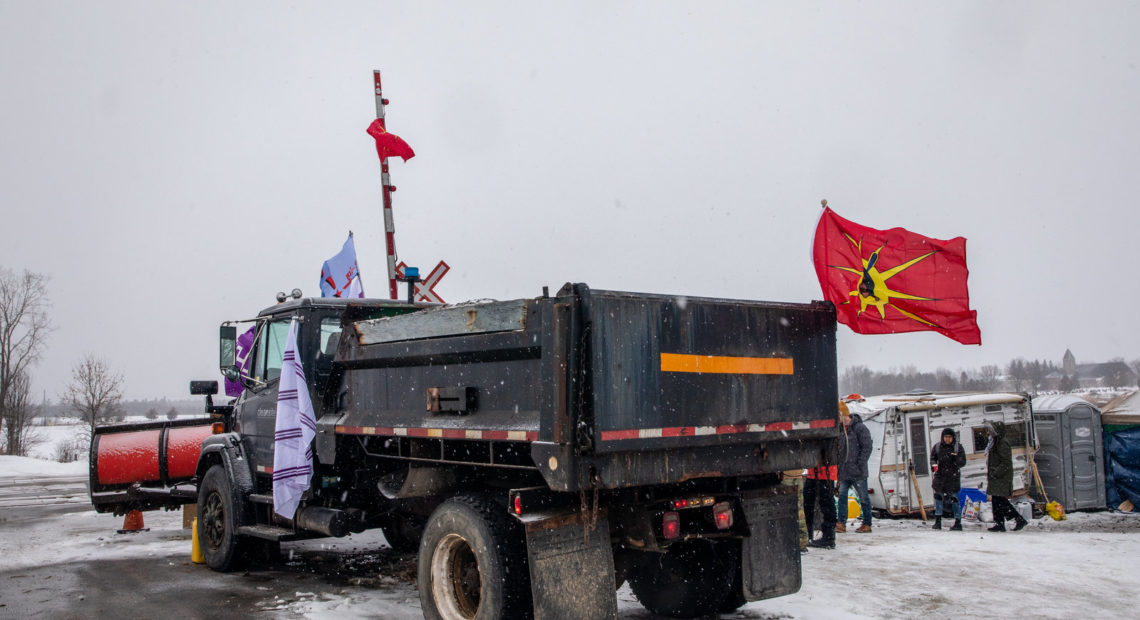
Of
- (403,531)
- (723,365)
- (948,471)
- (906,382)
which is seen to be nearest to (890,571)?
(723,365)

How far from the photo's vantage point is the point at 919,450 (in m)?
15.1

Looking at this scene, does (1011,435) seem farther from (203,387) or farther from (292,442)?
(203,387)

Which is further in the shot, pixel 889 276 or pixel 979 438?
pixel 979 438

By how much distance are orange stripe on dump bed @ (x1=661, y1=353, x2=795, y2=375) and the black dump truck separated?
0.01m

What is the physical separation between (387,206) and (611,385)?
24.2ft

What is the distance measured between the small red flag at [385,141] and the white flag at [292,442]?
529 cm

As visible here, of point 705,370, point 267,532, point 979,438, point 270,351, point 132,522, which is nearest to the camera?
point 705,370

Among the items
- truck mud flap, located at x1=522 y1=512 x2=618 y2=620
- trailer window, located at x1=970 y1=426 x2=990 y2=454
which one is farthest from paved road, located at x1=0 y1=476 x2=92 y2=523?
trailer window, located at x1=970 y1=426 x2=990 y2=454

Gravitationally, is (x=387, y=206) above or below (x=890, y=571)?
above

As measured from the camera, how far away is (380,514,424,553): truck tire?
7.35 m

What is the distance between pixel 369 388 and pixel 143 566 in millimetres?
3984

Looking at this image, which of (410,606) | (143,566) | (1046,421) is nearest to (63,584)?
(143,566)

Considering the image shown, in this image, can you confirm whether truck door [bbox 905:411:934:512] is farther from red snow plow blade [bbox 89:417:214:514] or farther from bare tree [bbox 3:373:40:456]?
bare tree [bbox 3:373:40:456]

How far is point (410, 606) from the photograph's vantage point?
6477mm
